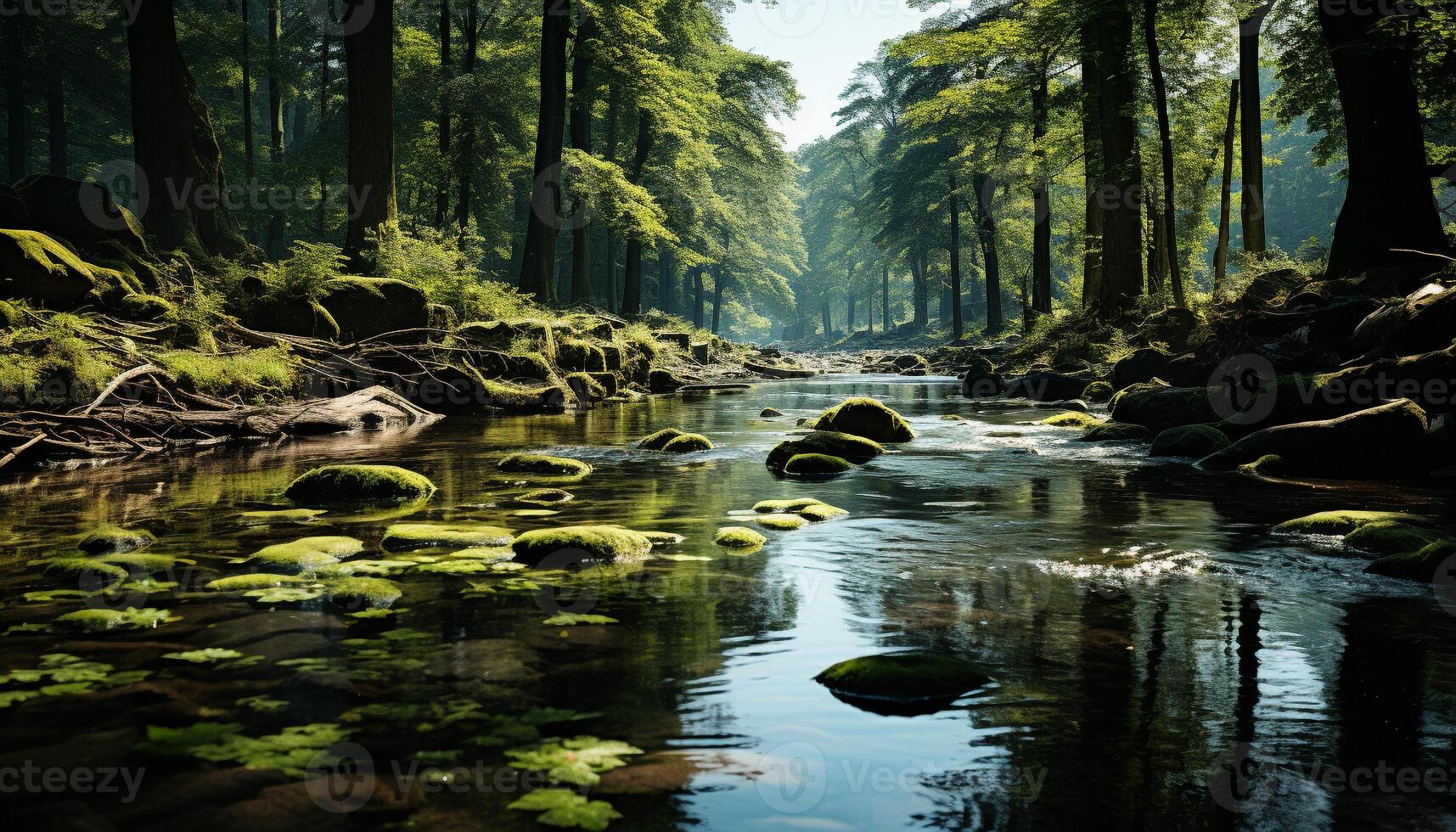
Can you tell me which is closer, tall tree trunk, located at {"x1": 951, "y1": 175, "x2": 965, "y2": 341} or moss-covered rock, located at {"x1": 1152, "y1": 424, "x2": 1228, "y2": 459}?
moss-covered rock, located at {"x1": 1152, "y1": 424, "x2": 1228, "y2": 459}

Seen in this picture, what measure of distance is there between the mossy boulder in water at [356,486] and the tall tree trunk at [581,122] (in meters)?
18.2

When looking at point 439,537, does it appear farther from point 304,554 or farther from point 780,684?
point 780,684

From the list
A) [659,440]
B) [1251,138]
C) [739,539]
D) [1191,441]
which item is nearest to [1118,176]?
[1251,138]

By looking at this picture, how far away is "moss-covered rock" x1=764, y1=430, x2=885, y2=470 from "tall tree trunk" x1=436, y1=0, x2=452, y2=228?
18274mm

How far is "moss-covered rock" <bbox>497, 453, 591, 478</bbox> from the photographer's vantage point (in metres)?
9.23

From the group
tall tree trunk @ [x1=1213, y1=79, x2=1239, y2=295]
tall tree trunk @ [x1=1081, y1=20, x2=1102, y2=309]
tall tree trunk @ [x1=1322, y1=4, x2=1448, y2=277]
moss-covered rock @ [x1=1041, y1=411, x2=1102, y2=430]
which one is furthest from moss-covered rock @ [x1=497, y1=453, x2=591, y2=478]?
tall tree trunk @ [x1=1081, y1=20, x2=1102, y2=309]

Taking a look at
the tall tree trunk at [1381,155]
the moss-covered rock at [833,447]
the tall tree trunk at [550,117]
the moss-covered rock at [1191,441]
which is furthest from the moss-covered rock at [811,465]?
the tall tree trunk at [550,117]

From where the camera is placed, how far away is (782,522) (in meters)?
6.80

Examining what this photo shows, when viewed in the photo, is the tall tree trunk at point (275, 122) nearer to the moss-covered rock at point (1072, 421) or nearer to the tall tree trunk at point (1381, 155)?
the moss-covered rock at point (1072, 421)

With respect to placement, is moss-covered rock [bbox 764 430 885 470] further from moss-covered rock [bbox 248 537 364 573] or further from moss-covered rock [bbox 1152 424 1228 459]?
moss-covered rock [bbox 248 537 364 573]

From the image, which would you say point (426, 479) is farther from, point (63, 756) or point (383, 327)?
point (383, 327)

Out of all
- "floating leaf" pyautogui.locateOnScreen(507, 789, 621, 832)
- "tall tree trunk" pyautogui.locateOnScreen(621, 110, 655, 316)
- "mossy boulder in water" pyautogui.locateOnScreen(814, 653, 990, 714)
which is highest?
"tall tree trunk" pyautogui.locateOnScreen(621, 110, 655, 316)

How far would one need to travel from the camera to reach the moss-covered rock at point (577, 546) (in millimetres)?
5492

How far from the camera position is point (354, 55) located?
17.4 metres
